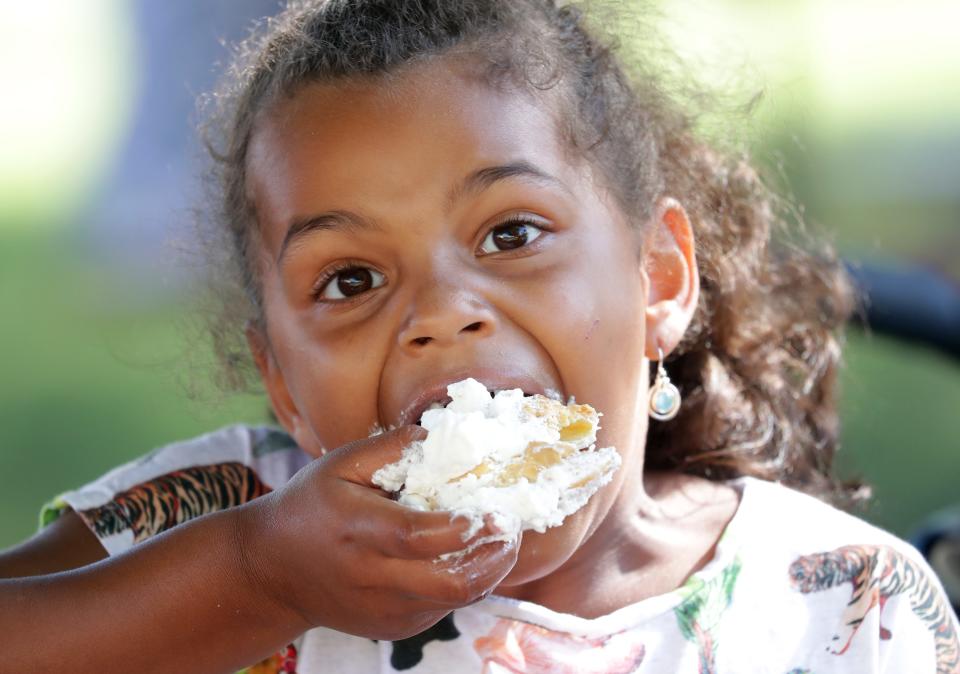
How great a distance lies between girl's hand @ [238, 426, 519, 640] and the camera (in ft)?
4.59

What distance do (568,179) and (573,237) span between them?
99 mm

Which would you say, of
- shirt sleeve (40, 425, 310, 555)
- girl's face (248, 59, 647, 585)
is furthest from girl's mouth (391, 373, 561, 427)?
shirt sleeve (40, 425, 310, 555)

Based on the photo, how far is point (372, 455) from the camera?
145cm

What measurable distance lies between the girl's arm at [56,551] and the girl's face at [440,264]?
0.45 meters

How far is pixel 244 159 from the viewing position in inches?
79.4

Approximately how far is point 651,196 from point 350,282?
58cm

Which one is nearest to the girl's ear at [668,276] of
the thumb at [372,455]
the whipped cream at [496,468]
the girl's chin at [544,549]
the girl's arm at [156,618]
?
the girl's chin at [544,549]

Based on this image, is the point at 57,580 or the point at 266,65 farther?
the point at 266,65

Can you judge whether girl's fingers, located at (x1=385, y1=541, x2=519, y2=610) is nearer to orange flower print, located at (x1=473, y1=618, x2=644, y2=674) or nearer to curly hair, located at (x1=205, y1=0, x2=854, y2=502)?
orange flower print, located at (x1=473, y1=618, x2=644, y2=674)

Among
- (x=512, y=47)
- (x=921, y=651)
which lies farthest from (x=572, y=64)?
(x=921, y=651)

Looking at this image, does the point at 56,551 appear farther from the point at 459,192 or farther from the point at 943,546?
the point at 943,546

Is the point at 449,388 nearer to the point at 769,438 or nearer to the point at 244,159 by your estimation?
the point at 244,159

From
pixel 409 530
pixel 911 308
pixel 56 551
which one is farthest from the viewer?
pixel 911 308

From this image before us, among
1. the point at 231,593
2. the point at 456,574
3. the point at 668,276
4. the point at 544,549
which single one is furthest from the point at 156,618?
the point at 668,276
